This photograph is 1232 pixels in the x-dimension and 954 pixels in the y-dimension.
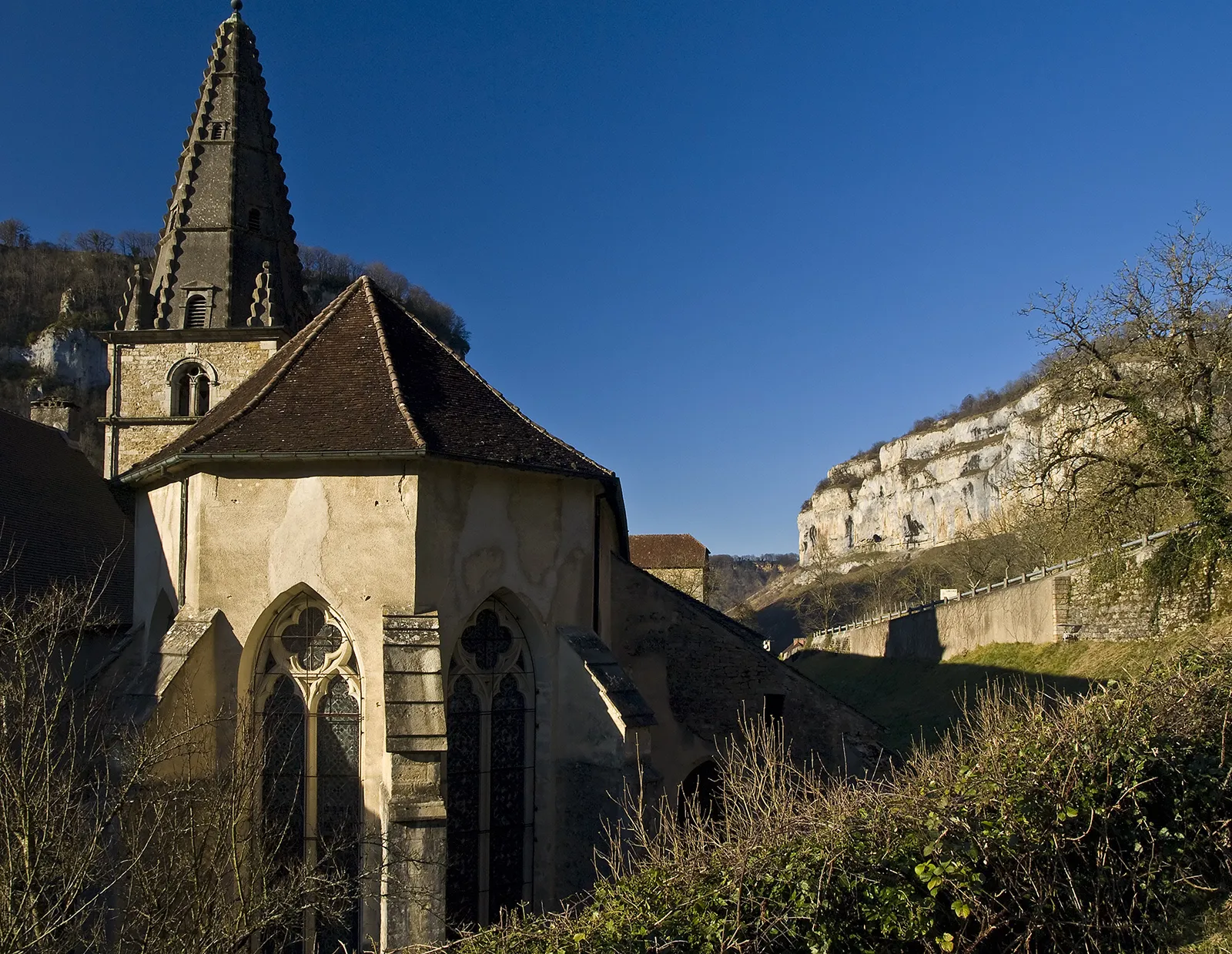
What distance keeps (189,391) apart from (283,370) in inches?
371

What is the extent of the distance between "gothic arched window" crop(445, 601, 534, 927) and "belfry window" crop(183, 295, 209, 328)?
1138 centimetres

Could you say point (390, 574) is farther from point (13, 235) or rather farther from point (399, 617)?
point (13, 235)

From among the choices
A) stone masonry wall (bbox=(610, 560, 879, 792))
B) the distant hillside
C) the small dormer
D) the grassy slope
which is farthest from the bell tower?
the distant hillside

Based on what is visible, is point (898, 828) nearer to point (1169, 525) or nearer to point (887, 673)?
point (1169, 525)

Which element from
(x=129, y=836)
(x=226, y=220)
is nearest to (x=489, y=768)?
(x=129, y=836)

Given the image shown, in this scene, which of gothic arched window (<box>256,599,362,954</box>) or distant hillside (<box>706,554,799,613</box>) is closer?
gothic arched window (<box>256,599,362,954</box>)

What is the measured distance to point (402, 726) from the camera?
9.10 meters

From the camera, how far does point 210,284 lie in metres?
18.9

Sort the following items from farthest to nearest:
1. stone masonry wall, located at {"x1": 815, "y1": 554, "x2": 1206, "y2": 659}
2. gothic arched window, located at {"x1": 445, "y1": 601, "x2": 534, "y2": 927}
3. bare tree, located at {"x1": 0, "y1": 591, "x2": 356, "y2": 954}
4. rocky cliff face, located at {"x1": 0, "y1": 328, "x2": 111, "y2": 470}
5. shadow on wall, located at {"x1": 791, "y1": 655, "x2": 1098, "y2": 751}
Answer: rocky cliff face, located at {"x1": 0, "y1": 328, "x2": 111, "y2": 470} → shadow on wall, located at {"x1": 791, "y1": 655, "x2": 1098, "y2": 751} → stone masonry wall, located at {"x1": 815, "y1": 554, "x2": 1206, "y2": 659} → gothic arched window, located at {"x1": 445, "y1": 601, "x2": 534, "y2": 927} → bare tree, located at {"x1": 0, "y1": 591, "x2": 356, "y2": 954}

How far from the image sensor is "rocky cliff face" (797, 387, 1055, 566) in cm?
12088

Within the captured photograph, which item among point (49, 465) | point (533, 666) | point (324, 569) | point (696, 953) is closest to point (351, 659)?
point (324, 569)

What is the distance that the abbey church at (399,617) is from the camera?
31.4 ft

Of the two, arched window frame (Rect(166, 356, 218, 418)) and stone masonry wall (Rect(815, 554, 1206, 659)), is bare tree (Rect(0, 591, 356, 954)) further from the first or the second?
stone masonry wall (Rect(815, 554, 1206, 659))

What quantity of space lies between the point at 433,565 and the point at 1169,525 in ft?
60.7
